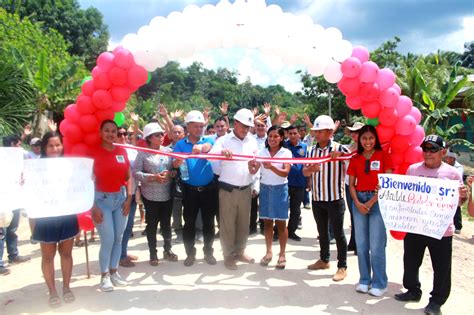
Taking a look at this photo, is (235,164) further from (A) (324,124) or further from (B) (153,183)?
(A) (324,124)

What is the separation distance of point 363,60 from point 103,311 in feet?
14.0

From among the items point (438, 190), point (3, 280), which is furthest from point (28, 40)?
point (438, 190)

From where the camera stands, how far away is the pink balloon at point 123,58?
473 cm

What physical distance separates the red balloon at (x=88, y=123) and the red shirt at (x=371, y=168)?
3279mm

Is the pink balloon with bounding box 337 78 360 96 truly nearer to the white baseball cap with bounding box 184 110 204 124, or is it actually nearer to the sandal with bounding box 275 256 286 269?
the white baseball cap with bounding box 184 110 204 124

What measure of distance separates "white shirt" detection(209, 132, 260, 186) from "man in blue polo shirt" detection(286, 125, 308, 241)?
1.66 meters

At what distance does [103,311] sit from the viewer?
4230 millimetres

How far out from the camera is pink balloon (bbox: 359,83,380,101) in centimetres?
467

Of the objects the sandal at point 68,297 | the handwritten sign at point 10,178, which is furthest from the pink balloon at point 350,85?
the sandal at point 68,297

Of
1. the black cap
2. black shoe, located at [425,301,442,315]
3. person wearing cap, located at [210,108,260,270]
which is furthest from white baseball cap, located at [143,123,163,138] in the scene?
black shoe, located at [425,301,442,315]

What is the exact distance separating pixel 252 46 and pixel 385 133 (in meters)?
2.00

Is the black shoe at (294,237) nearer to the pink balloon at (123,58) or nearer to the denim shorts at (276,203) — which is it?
the denim shorts at (276,203)

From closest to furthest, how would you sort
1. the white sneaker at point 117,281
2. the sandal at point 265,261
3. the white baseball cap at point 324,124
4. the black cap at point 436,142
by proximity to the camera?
the black cap at point 436,142 → the white sneaker at point 117,281 → the white baseball cap at point 324,124 → the sandal at point 265,261

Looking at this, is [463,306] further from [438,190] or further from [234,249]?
[234,249]
